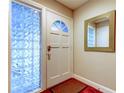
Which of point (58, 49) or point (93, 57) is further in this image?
point (58, 49)

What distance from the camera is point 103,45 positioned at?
2500 millimetres

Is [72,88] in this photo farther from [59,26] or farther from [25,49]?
[59,26]

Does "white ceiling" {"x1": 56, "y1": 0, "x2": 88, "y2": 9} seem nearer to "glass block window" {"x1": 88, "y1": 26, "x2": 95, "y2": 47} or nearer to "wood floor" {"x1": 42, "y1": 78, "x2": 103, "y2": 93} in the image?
"glass block window" {"x1": 88, "y1": 26, "x2": 95, "y2": 47}

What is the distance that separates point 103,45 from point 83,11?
117 centimetres

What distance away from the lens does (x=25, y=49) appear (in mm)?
2203

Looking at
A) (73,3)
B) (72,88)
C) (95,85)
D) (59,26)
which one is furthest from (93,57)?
(73,3)

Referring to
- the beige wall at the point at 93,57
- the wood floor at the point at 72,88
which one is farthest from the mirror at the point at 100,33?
the wood floor at the point at 72,88

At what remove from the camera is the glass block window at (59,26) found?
2.88 metres

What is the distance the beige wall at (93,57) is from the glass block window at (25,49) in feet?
4.11

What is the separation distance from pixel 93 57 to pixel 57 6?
1584 mm

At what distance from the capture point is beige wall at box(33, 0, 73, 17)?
256 cm

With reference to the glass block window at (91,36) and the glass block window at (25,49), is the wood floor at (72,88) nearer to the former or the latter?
the glass block window at (25,49)
